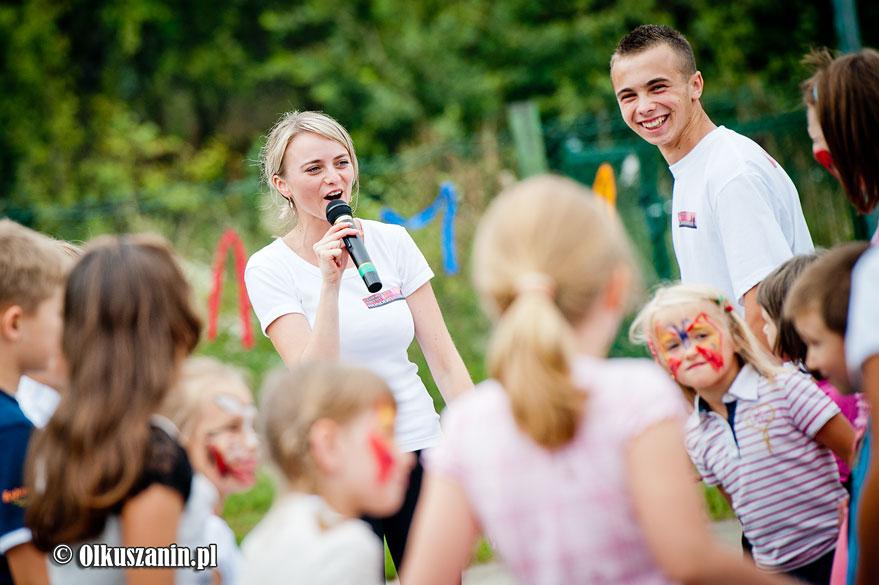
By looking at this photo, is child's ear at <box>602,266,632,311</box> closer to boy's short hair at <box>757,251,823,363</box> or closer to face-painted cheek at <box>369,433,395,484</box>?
face-painted cheek at <box>369,433,395,484</box>

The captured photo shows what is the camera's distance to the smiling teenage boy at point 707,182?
3596 millimetres

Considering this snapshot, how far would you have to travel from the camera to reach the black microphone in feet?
11.3

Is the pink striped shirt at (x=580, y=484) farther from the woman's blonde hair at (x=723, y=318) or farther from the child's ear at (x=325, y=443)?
the woman's blonde hair at (x=723, y=318)

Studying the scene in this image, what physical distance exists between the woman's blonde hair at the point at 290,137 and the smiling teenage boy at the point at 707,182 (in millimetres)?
1144

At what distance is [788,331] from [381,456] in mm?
1431

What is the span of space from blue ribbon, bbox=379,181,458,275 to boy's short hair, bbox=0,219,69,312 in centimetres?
507

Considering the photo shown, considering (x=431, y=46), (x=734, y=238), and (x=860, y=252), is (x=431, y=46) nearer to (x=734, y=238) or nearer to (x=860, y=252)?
(x=734, y=238)

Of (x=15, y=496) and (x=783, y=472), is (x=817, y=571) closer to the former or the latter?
(x=783, y=472)

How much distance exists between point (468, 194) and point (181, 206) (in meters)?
2.63

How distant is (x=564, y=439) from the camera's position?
6.42 ft

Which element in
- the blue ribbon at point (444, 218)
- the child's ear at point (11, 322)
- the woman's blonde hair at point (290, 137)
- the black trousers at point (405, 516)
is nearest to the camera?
the child's ear at point (11, 322)

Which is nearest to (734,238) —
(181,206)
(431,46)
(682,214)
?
(682,214)

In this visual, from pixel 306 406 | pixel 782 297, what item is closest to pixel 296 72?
pixel 782 297

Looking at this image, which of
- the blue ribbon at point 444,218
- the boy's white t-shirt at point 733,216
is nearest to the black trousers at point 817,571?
the boy's white t-shirt at point 733,216
